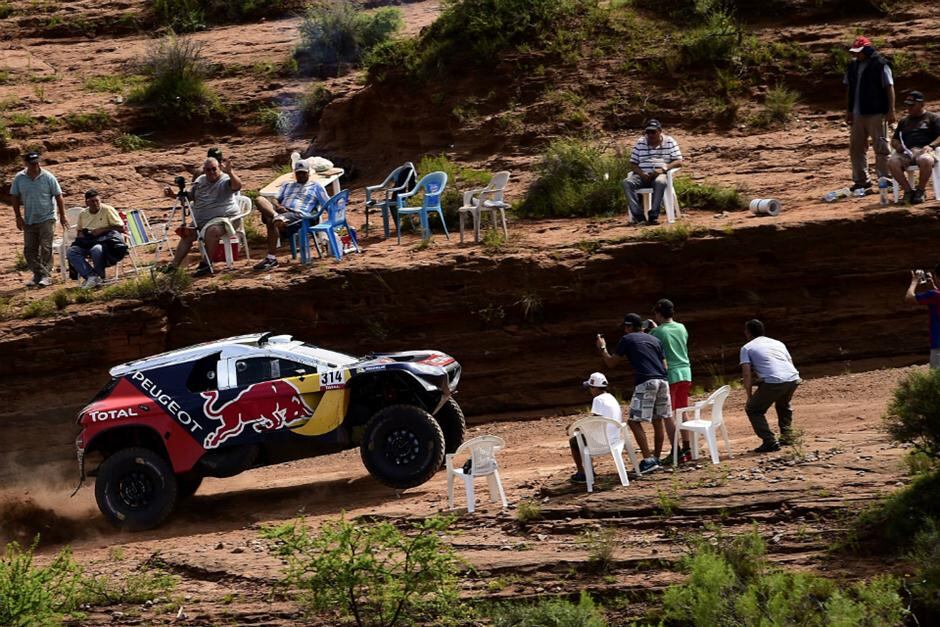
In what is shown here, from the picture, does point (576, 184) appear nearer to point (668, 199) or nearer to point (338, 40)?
point (668, 199)

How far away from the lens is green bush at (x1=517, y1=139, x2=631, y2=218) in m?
21.2

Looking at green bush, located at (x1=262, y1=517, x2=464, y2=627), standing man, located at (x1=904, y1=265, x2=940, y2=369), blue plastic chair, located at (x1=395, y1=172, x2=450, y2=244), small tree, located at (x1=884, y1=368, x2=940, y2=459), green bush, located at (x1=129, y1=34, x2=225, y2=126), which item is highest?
green bush, located at (x1=129, y1=34, x2=225, y2=126)

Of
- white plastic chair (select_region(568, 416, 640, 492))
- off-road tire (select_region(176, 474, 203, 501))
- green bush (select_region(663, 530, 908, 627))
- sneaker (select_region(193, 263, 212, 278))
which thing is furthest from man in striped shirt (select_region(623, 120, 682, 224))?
green bush (select_region(663, 530, 908, 627))

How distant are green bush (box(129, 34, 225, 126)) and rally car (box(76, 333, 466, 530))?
1131cm

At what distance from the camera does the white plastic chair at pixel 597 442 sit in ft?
45.8

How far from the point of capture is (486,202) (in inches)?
788

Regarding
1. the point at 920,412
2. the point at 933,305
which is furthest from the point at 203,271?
the point at 920,412

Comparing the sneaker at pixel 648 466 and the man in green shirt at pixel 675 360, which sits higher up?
the man in green shirt at pixel 675 360

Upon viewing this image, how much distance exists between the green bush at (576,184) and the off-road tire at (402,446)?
667 centimetres

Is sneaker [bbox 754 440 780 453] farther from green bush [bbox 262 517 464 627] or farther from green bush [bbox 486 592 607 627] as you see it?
green bush [bbox 262 517 464 627]

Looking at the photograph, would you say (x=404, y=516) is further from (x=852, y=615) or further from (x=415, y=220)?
(x=415, y=220)

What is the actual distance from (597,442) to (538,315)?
5.45 m

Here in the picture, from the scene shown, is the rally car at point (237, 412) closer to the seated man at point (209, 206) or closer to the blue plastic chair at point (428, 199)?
the seated man at point (209, 206)

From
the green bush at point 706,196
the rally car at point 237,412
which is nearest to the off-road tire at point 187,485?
the rally car at point 237,412
